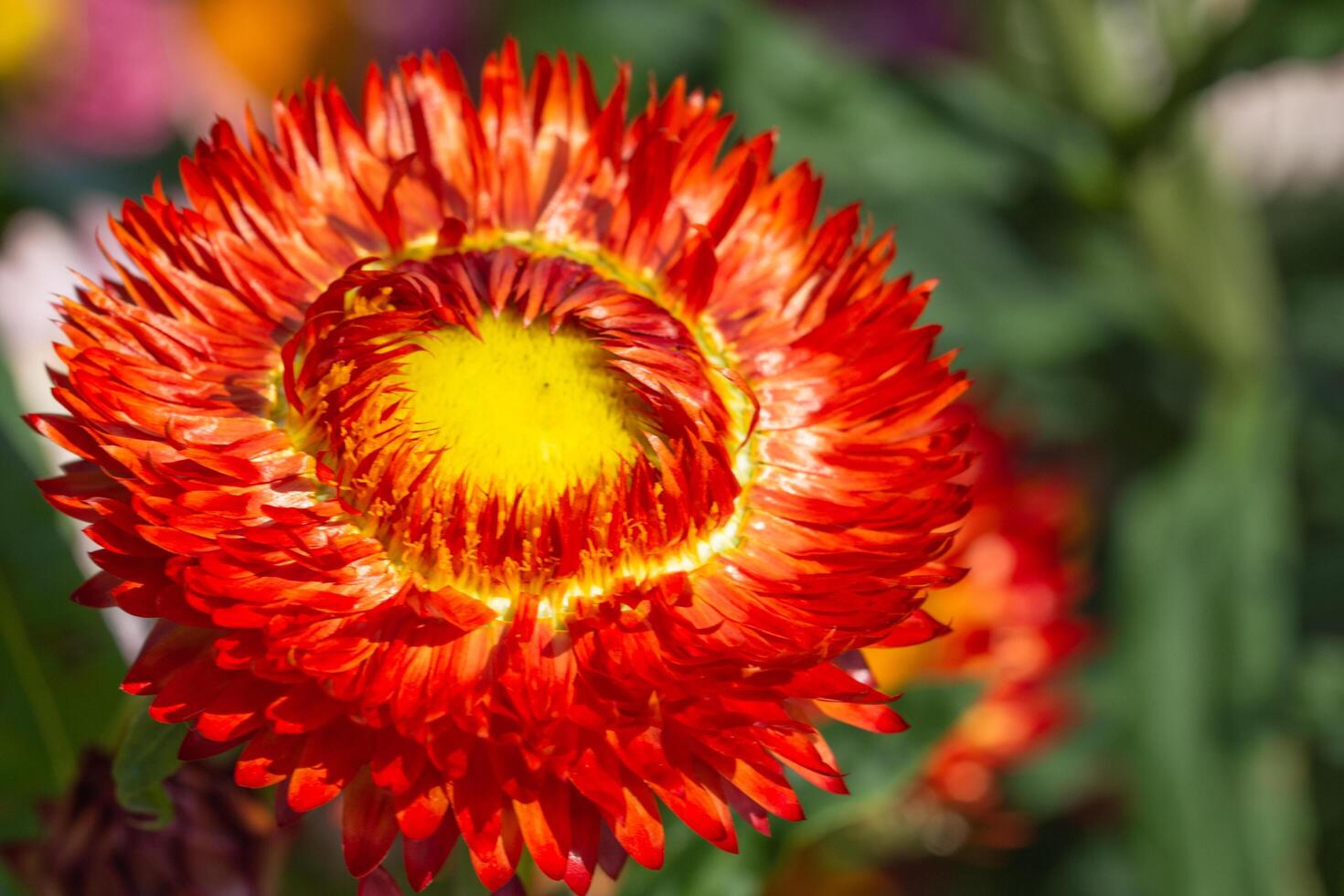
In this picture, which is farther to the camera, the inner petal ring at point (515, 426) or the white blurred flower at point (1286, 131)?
the white blurred flower at point (1286, 131)

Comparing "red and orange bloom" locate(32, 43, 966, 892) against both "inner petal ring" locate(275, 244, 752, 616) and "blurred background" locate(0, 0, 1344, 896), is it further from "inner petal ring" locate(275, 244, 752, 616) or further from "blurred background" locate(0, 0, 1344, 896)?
"blurred background" locate(0, 0, 1344, 896)

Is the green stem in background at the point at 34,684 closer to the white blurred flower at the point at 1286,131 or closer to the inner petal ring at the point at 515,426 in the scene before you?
the inner petal ring at the point at 515,426

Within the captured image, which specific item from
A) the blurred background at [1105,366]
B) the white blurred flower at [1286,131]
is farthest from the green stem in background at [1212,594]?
the white blurred flower at [1286,131]

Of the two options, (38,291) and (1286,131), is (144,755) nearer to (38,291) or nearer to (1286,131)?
(38,291)

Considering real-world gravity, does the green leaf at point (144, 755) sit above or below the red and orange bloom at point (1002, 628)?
below

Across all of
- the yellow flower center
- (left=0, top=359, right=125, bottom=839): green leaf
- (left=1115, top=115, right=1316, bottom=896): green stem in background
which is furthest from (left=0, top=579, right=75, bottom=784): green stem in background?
(left=1115, top=115, right=1316, bottom=896): green stem in background

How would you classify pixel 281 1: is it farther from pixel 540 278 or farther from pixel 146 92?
pixel 540 278
